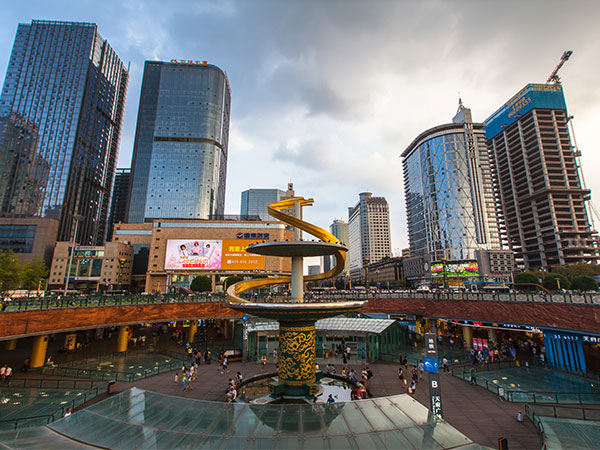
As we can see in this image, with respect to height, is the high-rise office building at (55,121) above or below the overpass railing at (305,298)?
above

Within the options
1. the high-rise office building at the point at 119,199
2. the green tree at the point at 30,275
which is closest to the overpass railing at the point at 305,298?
the green tree at the point at 30,275

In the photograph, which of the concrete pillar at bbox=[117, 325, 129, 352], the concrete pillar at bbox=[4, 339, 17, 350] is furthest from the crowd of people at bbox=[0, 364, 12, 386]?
the concrete pillar at bbox=[4, 339, 17, 350]

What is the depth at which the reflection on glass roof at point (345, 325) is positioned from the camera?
101 feet

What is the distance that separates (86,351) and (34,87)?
110518 mm

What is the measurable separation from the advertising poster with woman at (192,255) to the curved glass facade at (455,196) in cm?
8374

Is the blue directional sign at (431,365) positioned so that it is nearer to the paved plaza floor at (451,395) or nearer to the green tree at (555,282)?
the paved plaza floor at (451,395)

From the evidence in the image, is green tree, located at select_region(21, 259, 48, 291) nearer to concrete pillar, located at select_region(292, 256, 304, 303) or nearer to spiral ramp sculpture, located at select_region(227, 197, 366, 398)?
spiral ramp sculpture, located at select_region(227, 197, 366, 398)

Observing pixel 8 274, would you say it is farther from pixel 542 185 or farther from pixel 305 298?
pixel 542 185

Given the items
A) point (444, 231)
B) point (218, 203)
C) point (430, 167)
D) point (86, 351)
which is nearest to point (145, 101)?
point (218, 203)

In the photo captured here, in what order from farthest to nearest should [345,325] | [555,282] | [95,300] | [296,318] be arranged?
1. [555,282]
2. [345,325]
3. [95,300]
4. [296,318]

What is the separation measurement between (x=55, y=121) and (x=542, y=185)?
170 m

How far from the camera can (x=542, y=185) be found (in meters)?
108

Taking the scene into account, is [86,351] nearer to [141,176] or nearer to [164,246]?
[164,246]

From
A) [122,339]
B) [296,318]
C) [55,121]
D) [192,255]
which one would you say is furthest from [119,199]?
[296,318]
